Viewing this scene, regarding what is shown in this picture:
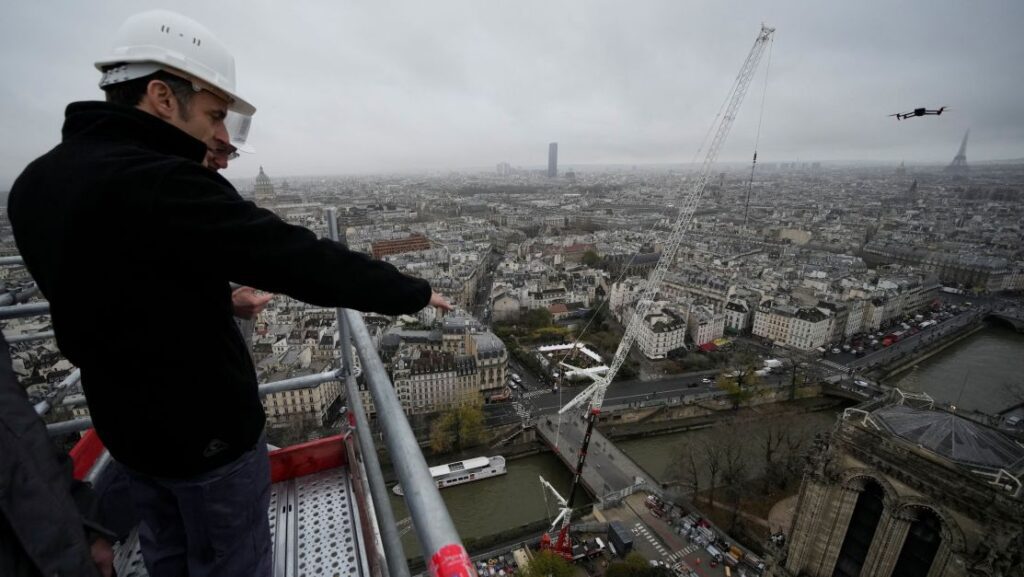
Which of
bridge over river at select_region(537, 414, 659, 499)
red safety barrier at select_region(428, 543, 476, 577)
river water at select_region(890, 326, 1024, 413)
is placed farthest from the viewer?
river water at select_region(890, 326, 1024, 413)

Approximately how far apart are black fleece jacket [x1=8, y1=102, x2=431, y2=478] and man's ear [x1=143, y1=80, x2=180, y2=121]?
0.07 m

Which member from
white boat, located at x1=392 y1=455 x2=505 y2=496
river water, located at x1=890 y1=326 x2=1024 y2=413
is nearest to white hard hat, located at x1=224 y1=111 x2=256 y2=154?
white boat, located at x1=392 y1=455 x2=505 y2=496

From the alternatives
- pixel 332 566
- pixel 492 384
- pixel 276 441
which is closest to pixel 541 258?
pixel 492 384

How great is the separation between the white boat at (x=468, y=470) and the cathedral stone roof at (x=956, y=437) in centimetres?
717

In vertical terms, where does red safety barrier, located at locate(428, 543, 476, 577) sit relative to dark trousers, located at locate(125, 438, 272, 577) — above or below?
above

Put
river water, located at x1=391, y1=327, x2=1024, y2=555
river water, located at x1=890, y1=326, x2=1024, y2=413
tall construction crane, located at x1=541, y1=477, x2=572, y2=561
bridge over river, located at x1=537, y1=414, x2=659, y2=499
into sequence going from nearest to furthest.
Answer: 1. tall construction crane, located at x1=541, y1=477, x2=572, y2=561
2. river water, located at x1=391, y1=327, x2=1024, y2=555
3. bridge over river, located at x1=537, y1=414, x2=659, y2=499
4. river water, located at x1=890, y1=326, x2=1024, y2=413

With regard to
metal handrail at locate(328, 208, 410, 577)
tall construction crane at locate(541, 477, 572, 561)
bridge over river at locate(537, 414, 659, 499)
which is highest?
metal handrail at locate(328, 208, 410, 577)

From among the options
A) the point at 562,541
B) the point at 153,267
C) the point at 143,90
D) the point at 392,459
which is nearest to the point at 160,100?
the point at 143,90

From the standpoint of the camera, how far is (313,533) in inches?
64.3

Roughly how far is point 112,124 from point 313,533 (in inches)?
56.7

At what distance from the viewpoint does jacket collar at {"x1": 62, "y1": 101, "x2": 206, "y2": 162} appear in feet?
2.17

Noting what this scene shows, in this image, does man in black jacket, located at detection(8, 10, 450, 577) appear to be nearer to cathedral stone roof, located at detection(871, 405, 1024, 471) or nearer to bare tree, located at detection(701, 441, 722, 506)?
cathedral stone roof, located at detection(871, 405, 1024, 471)

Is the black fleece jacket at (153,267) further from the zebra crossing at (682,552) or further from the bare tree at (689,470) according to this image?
the bare tree at (689,470)

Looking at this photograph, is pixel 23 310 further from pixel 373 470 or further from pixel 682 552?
pixel 682 552
